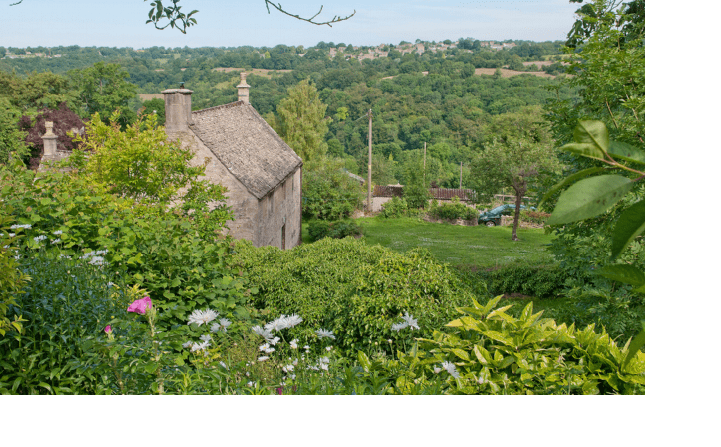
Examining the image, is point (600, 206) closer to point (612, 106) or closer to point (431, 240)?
point (612, 106)

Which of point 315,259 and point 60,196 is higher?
point 60,196

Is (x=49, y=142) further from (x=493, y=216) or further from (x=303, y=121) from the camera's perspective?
(x=493, y=216)

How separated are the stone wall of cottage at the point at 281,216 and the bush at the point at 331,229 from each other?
252 cm

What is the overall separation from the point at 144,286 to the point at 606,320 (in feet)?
13.7

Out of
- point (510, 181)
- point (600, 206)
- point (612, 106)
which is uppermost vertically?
point (612, 106)

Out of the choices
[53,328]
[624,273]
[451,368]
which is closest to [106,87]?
[53,328]

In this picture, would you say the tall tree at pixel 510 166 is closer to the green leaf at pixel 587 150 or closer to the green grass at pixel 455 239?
the green grass at pixel 455 239

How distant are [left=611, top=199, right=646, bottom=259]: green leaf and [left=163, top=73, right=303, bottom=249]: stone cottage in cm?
1213

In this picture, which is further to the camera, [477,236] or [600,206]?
[477,236]

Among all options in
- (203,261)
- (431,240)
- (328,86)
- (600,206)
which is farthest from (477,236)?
(600,206)

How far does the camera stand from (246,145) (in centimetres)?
1634

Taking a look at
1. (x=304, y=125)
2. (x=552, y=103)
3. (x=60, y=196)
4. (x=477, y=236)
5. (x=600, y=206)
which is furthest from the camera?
(x=304, y=125)

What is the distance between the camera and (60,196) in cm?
444

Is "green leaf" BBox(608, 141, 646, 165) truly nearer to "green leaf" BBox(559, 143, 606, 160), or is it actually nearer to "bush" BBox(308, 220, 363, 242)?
"green leaf" BBox(559, 143, 606, 160)
